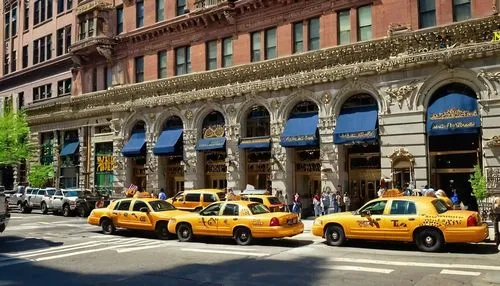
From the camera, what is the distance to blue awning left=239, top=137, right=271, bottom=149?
29.7 m

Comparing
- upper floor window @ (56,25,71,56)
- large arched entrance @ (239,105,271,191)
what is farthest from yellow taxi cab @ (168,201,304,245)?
upper floor window @ (56,25,71,56)

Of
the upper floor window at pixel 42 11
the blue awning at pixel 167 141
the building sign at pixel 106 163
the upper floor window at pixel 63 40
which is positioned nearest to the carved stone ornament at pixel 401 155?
the blue awning at pixel 167 141

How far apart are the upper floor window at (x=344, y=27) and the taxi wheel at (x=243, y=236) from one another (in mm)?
15037

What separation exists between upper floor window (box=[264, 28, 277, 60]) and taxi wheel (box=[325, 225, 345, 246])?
1651 cm

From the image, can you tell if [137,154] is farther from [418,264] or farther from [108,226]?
[418,264]

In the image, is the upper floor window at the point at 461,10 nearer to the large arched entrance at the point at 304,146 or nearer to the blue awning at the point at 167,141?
the large arched entrance at the point at 304,146

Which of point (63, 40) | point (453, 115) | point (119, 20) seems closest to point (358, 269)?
point (453, 115)

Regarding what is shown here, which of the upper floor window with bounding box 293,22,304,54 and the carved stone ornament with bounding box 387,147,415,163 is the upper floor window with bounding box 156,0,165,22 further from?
the carved stone ornament with bounding box 387,147,415,163

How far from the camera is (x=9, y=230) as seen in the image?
22.1 metres

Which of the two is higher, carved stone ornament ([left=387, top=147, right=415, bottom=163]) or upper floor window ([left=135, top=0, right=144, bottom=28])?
upper floor window ([left=135, top=0, right=144, bottom=28])

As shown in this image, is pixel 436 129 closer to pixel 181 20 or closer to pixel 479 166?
pixel 479 166

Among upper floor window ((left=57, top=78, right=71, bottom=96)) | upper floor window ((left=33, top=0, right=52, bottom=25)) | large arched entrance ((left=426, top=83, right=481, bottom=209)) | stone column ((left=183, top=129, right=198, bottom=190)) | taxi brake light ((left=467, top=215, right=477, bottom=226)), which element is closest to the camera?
taxi brake light ((left=467, top=215, right=477, bottom=226))

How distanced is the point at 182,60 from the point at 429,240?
81.9 ft

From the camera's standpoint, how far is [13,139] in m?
45.3
